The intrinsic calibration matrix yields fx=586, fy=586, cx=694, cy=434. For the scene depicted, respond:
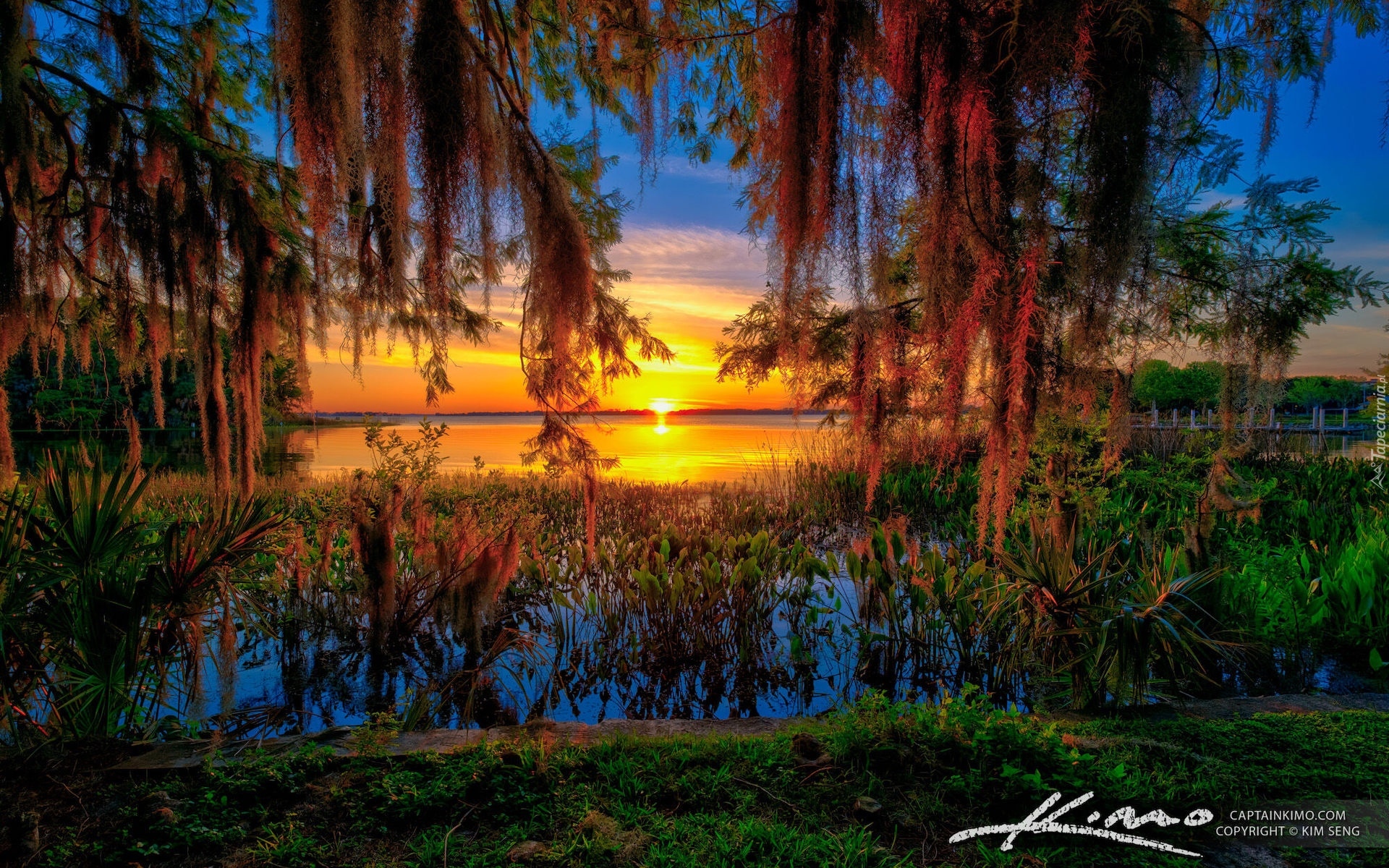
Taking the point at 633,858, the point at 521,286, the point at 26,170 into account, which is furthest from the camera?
the point at 26,170

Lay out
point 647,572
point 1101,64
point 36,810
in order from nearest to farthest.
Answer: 1. point 36,810
2. point 1101,64
3. point 647,572

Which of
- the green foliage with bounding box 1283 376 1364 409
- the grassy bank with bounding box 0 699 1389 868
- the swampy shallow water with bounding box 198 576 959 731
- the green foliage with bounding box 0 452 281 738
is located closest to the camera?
the grassy bank with bounding box 0 699 1389 868

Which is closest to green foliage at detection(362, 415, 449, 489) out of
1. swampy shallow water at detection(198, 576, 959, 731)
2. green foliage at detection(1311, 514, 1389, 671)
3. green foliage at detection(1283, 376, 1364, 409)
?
swampy shallow water at detection(198, 576, 959, 731)

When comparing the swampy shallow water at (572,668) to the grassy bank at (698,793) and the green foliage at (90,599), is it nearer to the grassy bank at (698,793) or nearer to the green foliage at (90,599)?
the green foliage at (90,599)

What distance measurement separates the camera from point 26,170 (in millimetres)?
3934

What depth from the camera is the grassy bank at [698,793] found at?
70.9 inches

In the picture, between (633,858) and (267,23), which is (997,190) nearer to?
(633,858)

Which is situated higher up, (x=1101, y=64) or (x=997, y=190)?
(x=1101, y=64)

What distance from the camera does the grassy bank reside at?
5.91 feet

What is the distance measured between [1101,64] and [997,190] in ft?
1.80

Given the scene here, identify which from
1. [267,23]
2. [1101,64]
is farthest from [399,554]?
[1101,64]

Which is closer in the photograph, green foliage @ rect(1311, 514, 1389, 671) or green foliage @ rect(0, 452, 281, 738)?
green foliage @ rect(0, 452, 281, 738)

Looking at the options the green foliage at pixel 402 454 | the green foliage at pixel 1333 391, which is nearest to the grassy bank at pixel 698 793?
the green foliage at pixel 402 454

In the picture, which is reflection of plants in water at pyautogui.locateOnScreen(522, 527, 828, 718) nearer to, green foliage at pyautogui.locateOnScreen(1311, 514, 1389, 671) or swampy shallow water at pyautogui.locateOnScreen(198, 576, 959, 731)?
swampy shallow water at pyautogui.locateOnScreen(198, 576, 959, 731)
